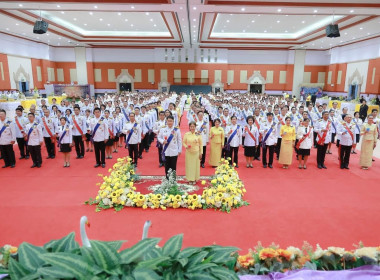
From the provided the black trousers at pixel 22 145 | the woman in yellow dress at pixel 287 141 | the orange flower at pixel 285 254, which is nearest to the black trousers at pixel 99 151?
the black trousers at pixel 22 145

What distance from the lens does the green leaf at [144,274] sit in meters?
1.16

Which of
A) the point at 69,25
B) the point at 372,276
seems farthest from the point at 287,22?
the point at 372,276

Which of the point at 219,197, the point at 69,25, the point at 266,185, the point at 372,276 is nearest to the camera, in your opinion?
the point at 372,276

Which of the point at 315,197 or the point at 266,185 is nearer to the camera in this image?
the point at 315,197

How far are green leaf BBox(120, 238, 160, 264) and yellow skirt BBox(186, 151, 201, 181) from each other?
434 centimetres

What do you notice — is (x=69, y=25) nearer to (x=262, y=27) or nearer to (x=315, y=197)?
(x=262, y=27)

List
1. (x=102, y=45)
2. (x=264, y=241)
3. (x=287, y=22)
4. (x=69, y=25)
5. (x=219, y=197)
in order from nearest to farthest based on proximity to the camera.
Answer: (x=264, y=241)
(x=219, y=197)
(x=287, y=22)
(x=69, y=25)
(x=102, y=45)

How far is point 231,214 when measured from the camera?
454 cm

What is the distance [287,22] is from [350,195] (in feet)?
45.5

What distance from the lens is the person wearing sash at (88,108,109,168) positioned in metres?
6.91

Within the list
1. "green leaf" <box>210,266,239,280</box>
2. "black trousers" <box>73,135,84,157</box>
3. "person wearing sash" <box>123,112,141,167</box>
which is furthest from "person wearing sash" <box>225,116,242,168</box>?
"green leaf" <box>210,266,239,280</box>

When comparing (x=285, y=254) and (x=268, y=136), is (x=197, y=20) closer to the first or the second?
(x=268, y=136)

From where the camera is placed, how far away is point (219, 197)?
15.3ft

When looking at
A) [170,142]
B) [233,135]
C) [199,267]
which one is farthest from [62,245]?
[233,135]
